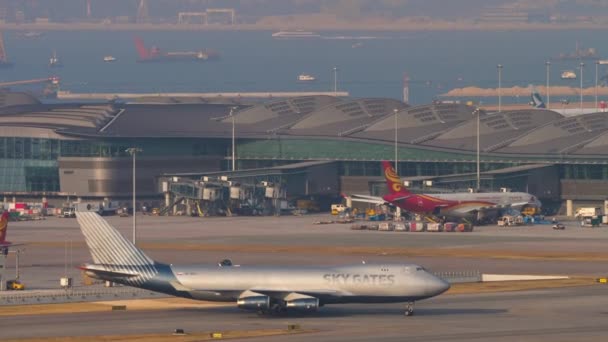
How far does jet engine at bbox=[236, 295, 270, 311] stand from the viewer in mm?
88875

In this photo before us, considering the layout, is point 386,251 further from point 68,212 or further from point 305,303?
point 68,212

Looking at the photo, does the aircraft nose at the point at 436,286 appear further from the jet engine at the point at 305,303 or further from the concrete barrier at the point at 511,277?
the concrete barrier at the point at 511,277

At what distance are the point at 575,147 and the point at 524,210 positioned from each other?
19071mm

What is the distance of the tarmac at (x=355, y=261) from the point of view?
279ft

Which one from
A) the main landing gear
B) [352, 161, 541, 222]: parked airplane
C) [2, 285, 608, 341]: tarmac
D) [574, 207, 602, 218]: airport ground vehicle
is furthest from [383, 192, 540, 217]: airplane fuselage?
the main landing gear

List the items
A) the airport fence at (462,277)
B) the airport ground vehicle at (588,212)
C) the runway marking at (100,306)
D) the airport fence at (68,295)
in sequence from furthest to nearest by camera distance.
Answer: the airport ground vehicle at (588,212) < the airport fence at (462,277) < the airport fence at (68,295) < the runway marking at (100,306)

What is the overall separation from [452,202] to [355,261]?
4494cm

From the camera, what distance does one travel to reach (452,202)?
17050 centimetres

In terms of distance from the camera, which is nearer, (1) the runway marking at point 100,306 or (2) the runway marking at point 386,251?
(1) the runway marking at point 100,306

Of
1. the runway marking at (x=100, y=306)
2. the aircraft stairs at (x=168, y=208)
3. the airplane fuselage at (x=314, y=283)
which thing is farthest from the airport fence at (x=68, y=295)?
the aircraft stairs at (x=168, y=208)

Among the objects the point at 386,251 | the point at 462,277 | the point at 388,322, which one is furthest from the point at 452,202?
the point at 388,322

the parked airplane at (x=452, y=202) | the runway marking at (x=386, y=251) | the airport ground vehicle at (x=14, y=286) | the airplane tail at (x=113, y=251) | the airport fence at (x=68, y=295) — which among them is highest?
the parked airplane at (x=452, y=202)

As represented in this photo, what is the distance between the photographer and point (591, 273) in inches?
4653

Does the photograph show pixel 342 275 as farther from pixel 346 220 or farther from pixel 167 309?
pixel 346 220
